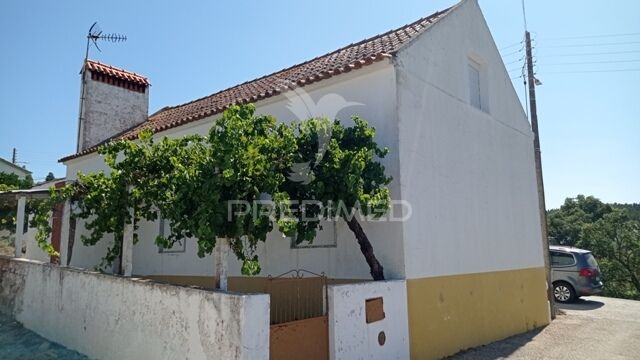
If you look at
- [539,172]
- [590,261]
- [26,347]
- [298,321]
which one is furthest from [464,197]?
[26,347]

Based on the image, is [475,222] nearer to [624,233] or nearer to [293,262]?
[293,262]

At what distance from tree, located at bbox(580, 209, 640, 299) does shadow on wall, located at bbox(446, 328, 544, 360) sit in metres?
15.2

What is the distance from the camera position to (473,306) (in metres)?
8.41

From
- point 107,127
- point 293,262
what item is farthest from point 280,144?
point 107,127

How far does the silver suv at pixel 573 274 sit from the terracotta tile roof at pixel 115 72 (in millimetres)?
15743

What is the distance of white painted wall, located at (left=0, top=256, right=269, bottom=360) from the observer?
4.55 m

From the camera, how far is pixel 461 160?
28.9ft

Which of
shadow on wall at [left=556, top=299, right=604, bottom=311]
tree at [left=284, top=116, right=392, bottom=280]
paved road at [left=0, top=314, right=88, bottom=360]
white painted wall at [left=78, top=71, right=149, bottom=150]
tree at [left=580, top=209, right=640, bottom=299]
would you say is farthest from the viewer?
tree at [left=580, top=209, right=640, bottom=299]

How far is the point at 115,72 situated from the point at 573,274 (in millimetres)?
17079

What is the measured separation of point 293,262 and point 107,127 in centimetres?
1097

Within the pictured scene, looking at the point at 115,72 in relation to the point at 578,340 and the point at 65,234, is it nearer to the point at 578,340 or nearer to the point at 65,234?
the point at 65,234

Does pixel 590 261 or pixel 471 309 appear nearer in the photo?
pixel 471 309

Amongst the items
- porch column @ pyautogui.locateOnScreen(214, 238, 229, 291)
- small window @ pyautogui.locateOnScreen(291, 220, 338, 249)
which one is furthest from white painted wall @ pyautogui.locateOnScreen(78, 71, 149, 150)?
porch column @ pyautogui.locateOnScreen(214, 238, 229, 291)

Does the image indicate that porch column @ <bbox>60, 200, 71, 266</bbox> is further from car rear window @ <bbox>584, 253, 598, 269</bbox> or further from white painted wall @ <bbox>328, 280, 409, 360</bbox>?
car rear window @ <bbox>584, 253, 598, 269</bbox>
